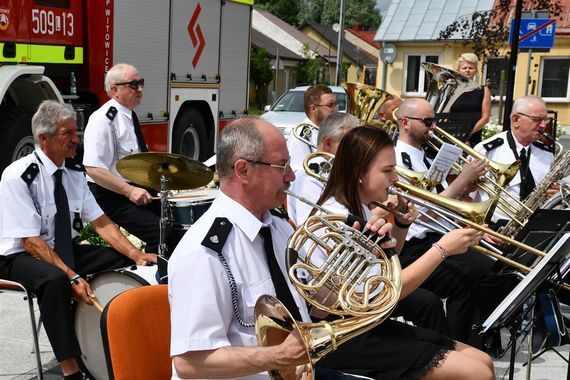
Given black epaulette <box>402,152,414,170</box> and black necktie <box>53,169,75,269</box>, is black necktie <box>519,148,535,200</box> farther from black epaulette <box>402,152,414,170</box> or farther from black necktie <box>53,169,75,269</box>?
black necktie <box>53,169,75,269</box>

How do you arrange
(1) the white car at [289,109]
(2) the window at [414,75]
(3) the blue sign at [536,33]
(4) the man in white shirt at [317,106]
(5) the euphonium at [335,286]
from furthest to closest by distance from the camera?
1. (2) the window at [414,75]
2. (1) the white car at [289,109]
3. (3) the blue sign at [536,33]
4. (4) the man in white shirt at [317,106]
5. (5) the euphonium at [335,286]

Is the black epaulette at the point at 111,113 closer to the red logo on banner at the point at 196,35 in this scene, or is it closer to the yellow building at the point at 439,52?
the red logo on banner at the point at 196,35

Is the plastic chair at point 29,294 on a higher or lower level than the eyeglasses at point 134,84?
lower

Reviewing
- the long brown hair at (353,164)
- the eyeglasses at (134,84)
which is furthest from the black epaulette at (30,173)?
the long brown hair at (353,164)

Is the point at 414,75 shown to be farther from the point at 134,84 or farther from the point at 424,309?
the point at 424,309

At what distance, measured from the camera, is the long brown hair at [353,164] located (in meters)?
2.95

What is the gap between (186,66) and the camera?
9484 mm

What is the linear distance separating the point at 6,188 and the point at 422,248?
225 centimetres

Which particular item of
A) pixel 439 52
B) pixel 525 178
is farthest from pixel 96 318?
pixel 439 52

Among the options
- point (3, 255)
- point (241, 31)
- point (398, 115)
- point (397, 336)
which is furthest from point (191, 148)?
point (397, 336)

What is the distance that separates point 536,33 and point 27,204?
7895mm

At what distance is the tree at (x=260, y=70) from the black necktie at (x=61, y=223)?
35.4 meters

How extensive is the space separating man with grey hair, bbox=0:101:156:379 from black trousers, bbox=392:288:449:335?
55.6 inches

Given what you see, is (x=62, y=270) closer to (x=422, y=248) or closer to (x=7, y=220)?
(x=7, y=220)
